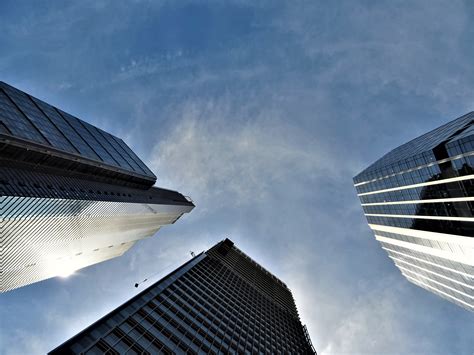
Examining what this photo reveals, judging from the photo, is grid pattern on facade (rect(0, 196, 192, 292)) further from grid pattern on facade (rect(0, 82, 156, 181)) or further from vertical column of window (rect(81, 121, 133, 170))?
vertical column of window (rect(81, 121, 133, 170))

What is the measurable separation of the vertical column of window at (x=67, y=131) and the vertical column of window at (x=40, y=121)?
91.5 inches

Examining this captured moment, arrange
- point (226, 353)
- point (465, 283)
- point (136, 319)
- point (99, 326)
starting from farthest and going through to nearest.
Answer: point (465, 283) → point (226, 353) → point (136, 319) → point (99, 326)

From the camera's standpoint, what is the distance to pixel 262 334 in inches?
2672

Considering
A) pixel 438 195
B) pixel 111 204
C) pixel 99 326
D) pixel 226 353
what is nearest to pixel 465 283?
pixel 438 195

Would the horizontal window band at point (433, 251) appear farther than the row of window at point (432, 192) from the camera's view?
Yes

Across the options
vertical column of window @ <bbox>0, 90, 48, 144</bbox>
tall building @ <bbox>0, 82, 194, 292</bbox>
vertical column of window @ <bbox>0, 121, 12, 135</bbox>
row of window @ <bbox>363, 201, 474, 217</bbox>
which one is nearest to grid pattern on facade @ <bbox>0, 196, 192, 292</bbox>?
tall building @ <bbox>0, 82, 194, 292</bbox>

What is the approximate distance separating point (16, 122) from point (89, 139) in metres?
31.6

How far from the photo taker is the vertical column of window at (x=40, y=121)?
68938 mm

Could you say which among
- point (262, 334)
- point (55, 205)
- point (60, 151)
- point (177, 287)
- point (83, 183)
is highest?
point (60, 151)

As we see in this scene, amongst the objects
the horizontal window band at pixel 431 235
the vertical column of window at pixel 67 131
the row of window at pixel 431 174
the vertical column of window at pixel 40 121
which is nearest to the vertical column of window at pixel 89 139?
the vertical column of window at pixel 67 131

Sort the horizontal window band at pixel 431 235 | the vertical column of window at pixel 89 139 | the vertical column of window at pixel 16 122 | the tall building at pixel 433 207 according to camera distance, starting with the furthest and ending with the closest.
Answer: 1. the vertical column of window at pixel 89 139
2. the vertical column of window at pixel 16 122
3. the horizontal window band at pixel 431 235
4. the tall building at pixel 433 207

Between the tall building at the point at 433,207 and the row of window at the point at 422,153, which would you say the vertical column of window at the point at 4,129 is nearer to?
the tall building at the point at 433,207

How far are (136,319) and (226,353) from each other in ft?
55.5

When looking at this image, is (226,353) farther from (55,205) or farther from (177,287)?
(55,205)
